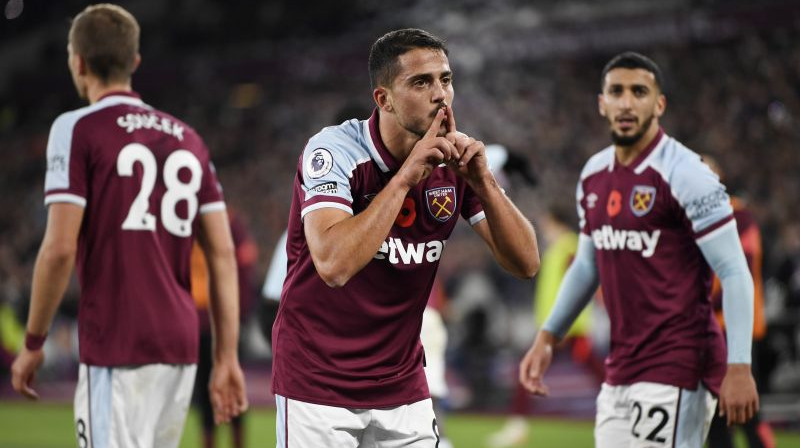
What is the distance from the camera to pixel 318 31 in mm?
23031

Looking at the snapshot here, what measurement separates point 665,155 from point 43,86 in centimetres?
2181

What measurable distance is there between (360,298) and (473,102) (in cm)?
1790

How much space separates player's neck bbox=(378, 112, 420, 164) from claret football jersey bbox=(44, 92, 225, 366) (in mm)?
1085

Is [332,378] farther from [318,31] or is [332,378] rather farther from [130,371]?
[318,31]

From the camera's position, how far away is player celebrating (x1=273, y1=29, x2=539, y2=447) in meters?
3.28

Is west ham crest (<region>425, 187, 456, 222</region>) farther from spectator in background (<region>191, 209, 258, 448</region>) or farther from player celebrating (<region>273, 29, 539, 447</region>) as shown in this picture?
spectator in background (<region>191, 209, 258, 448</region>)

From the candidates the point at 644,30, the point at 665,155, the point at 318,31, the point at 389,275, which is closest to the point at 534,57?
the point at 644,30

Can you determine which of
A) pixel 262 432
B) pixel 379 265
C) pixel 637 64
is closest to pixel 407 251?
pixel 379 265

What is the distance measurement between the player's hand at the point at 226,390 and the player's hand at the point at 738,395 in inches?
75.6

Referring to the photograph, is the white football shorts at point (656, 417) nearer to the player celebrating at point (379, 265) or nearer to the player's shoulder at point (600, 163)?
the player's shoulder at point (600, 163)

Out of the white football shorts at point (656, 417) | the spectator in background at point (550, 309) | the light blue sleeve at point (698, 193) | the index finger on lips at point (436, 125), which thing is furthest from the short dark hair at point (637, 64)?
the spectator in background at point (550, 309)

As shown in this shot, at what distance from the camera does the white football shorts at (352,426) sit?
3328 millimetres

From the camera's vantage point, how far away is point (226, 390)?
4219 millimetres

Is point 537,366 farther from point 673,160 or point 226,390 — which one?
point 226,390
